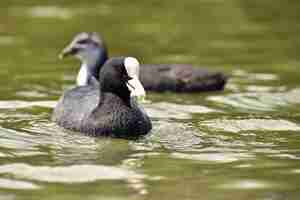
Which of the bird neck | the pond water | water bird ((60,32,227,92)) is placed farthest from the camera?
the bird neck

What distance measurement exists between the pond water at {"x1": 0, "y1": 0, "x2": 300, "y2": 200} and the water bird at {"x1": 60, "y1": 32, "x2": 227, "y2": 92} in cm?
21

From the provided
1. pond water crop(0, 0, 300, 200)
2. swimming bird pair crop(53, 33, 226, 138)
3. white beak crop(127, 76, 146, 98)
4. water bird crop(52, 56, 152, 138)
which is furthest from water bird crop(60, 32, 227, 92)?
white beak crop(127, 76, 146, 98)

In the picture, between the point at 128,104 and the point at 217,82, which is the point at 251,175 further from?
the point at 217,82

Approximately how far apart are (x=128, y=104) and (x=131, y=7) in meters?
10.2

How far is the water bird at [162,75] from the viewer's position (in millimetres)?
15211

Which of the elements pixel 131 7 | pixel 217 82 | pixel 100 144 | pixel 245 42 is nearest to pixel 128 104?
pixel 100 144

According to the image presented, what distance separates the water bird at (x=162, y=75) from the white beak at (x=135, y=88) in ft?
10.9

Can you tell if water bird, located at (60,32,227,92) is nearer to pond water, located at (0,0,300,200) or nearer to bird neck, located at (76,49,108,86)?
bird neck, located at (76,49,108,86)

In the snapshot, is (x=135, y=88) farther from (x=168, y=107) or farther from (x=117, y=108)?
(x=168, y=107)

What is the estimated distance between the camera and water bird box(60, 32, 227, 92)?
15.2 metres

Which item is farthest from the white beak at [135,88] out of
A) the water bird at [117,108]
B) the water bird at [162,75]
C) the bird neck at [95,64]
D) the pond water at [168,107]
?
the bird neck at [95,64]

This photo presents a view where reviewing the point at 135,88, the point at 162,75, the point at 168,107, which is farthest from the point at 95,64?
the point at 135,88

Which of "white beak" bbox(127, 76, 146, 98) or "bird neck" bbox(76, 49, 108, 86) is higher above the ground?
"white beak" bbox(127, 76, 146, 98)

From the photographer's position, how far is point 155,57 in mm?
17594
